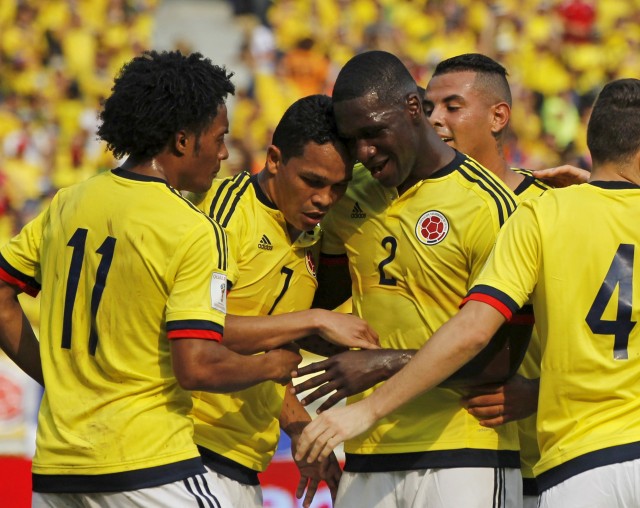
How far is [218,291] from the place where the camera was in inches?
155

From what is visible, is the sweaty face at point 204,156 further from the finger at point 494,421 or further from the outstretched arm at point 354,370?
the finger at point 494,421

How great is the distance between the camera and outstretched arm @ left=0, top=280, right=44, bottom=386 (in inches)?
172

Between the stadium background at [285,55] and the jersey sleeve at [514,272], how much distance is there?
1000cm

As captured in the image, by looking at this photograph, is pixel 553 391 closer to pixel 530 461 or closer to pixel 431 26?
pixel 530 461

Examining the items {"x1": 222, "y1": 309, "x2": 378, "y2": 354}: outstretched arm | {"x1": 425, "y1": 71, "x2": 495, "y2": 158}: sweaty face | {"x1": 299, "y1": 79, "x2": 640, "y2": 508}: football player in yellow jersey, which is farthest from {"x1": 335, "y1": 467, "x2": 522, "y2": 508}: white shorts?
{"x1": 425, "y1": 71, "x2": 495, "y2": 158}: sweaty face

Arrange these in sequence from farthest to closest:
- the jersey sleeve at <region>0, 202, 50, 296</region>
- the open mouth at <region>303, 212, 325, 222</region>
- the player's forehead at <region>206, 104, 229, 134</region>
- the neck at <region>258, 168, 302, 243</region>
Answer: the neck at <region>258, 168, 302, 243</region> → the open mouth at <region>303, 212, 325, 222</region> → the jersey sleeve at <region>0, 202, 50, 296</region> → the player's forehead at <region>206, 104, 229, 134</region>

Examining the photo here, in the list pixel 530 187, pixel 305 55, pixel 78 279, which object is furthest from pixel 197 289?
pixel 305 55

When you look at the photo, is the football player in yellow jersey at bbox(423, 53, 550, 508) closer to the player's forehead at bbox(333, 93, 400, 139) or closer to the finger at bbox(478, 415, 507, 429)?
the finger at bbox(478, 415, 507, 429)

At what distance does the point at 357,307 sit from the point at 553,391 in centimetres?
112

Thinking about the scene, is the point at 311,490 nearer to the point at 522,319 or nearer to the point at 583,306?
the point at 522,319

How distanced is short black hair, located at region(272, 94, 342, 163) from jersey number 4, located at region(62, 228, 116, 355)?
42.6 inches

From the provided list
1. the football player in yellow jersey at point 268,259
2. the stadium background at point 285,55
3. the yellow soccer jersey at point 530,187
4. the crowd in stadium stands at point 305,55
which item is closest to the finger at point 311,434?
the football player in yellow jersey at point 268,259

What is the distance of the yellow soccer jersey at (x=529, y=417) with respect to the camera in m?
4.88

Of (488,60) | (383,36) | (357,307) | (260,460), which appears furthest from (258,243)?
(383,36)
